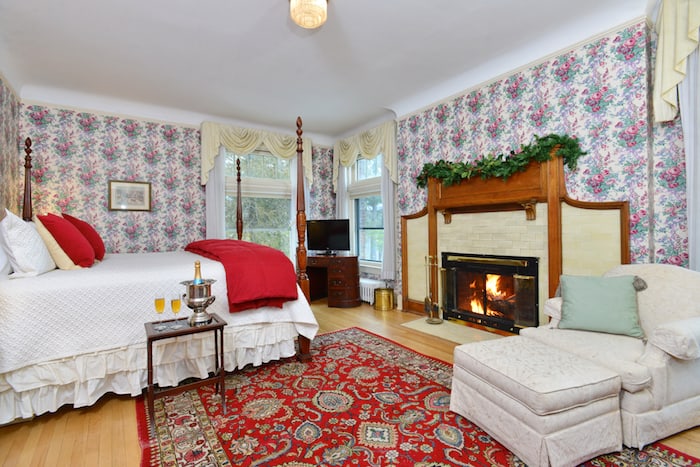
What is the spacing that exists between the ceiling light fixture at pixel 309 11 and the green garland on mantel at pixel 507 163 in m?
1.97

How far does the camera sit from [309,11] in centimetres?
221

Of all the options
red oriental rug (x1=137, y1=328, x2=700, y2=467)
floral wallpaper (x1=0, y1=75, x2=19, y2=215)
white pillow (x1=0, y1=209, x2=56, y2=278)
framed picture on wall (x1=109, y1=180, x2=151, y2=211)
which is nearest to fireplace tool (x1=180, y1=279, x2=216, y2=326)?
red oriental rug (x1=137, y1=328, x2=700, y2=467)

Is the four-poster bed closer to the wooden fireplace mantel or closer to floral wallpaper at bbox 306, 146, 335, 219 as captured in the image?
the wooden fireplace mantel

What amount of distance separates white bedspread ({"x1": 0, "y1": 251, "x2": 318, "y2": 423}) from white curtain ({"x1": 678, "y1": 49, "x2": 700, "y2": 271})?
2.95 m

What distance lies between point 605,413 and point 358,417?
1.20 meters

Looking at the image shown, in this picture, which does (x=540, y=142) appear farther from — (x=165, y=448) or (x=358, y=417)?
(x=165, y=448)

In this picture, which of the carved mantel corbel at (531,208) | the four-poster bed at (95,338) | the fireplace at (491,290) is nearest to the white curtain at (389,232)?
the fireplace at (491,290)

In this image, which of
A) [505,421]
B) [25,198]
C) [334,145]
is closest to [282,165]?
[334,145]

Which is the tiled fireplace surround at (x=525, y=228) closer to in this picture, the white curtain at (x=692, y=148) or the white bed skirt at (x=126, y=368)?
the white curtain at (x=692, y=148)

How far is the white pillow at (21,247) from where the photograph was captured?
1.93 meters

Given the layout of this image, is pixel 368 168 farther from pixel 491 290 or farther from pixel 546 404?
pixel 546 404

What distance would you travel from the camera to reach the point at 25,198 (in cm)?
345

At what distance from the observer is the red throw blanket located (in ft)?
7.64

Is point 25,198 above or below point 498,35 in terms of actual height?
below
